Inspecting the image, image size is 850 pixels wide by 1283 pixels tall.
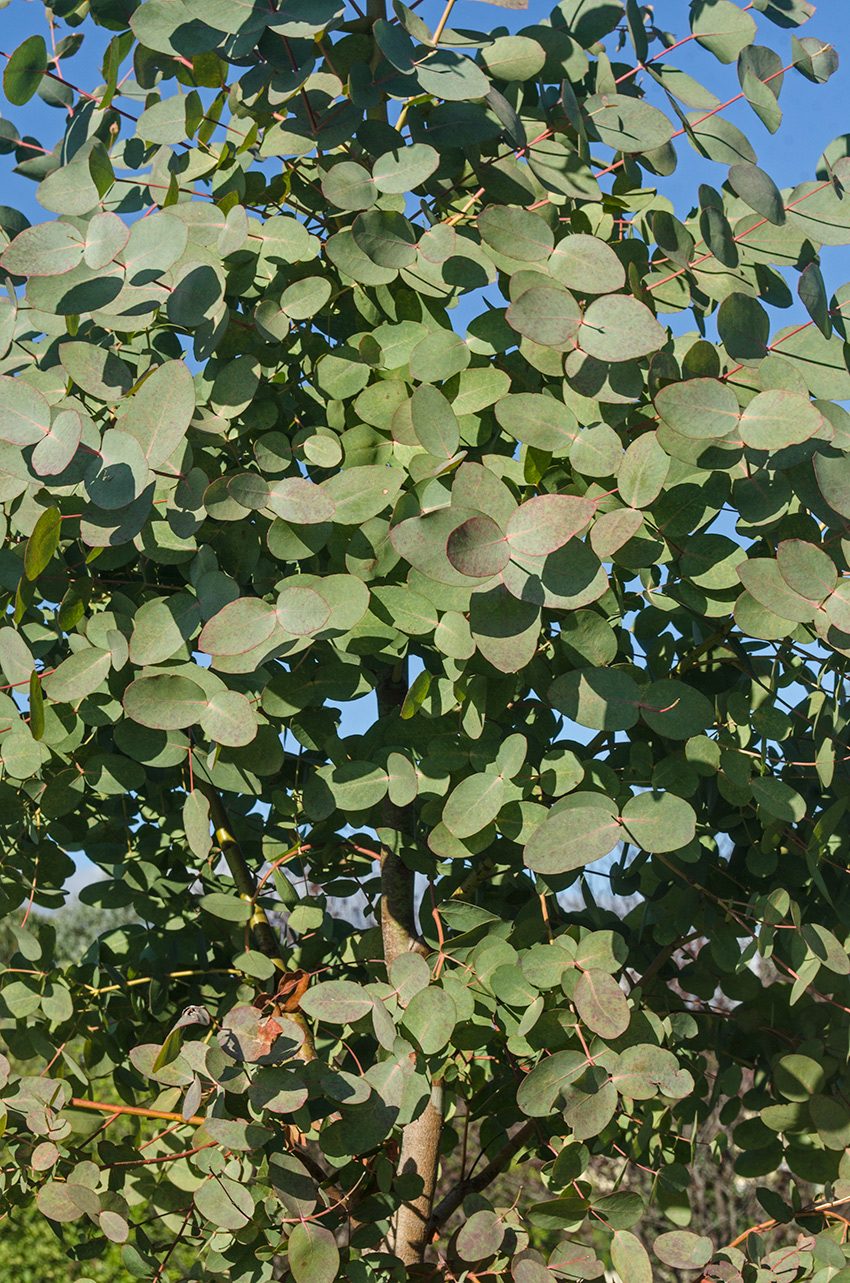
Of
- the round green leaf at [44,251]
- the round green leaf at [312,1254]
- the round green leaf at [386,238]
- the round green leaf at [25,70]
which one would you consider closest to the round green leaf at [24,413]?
the round green leaf at [44,251]

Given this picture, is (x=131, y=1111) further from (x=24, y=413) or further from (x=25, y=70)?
(x=25, y=70)

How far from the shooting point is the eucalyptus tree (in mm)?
875

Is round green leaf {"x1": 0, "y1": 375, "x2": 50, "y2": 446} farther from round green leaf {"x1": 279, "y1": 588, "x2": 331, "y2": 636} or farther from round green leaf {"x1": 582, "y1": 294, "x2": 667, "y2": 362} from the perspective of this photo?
round green leaf {"x1": 582, "y1": 294, "x2": 667, "y2": 362}

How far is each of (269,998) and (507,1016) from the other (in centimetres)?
30

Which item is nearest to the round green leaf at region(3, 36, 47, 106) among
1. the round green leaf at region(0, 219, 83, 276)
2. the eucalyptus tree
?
the eucalyptus tree

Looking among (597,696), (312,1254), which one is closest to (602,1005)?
(597,696)

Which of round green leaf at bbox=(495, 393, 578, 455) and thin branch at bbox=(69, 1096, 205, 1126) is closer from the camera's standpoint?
round green leaf at bbox=(495, 393, 578, 455)

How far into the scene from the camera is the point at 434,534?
0.80 m

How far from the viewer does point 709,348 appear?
922 millimetres

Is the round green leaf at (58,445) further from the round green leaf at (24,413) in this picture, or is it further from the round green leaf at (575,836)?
the round green leaf at (575,836)

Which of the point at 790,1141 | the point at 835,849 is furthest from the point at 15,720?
the point at 790,1141

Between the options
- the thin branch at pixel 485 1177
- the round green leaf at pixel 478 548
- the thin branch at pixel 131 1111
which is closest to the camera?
the round green leaf at pixel 478 548

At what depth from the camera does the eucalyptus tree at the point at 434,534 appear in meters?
0.87

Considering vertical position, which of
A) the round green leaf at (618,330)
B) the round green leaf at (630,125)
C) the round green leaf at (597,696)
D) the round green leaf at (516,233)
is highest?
the round green leaf at (630,125)
